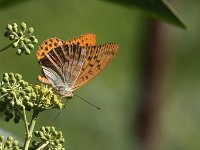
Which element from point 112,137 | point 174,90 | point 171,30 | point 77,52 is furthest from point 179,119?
point 77,52

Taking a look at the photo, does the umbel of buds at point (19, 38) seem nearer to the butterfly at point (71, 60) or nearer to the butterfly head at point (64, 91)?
the butterfly at point (71, 60)

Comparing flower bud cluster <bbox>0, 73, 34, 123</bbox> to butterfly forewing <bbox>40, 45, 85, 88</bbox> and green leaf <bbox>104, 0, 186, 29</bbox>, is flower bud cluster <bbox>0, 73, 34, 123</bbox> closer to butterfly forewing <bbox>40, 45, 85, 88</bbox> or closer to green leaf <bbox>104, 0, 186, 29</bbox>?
butterfly forewing <bbox>40, 45, 85, 88</bbox>

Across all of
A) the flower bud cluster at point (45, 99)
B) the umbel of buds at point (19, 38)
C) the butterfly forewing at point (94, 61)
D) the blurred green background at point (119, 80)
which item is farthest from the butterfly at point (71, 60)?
the blurred green background at point (119, 80)

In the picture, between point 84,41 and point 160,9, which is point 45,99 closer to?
point 84,41

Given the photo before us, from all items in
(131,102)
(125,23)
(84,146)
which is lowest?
(84,146)

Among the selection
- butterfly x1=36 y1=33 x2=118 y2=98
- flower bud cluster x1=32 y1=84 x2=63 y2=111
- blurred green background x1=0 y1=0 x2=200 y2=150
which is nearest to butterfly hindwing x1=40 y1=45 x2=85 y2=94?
butterfly x1=36 y1=33 x2=118 y2=98

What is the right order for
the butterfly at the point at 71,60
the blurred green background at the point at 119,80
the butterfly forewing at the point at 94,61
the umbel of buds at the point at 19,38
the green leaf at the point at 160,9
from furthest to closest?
the blurred green background at the point at 119,80 → the butterfly forewing at the point at 94,61 → the butterfly at the point at 71,60 → the green leaf at the point at 160,9 → the umbel of buds at the point at 19,38

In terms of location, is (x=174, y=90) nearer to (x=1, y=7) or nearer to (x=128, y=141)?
(x=128, y=141)
